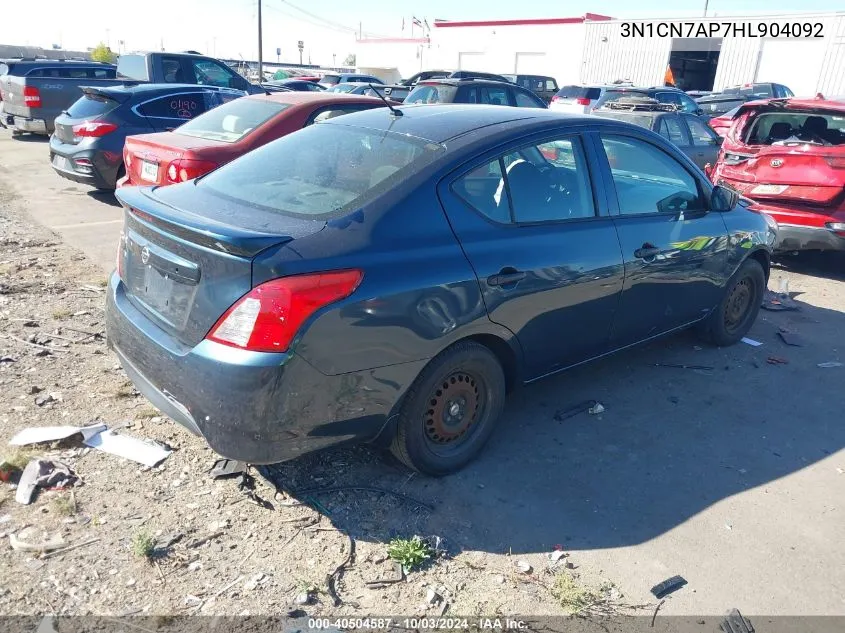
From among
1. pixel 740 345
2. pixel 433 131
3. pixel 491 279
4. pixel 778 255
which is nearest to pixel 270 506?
pixel 491 279

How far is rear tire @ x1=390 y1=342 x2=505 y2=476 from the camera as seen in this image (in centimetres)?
317

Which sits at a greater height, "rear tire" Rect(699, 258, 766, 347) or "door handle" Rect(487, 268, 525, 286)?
"door handle" Rect(487, 268, 525, 286)

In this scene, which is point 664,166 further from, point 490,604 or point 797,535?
point 490,604

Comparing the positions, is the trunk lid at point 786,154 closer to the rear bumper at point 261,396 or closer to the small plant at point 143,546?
the rear bumper at point 261,396

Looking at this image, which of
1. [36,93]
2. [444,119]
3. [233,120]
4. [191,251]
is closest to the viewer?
[191,251]

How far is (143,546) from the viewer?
2791 millimetres

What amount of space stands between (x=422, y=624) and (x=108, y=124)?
8300mm

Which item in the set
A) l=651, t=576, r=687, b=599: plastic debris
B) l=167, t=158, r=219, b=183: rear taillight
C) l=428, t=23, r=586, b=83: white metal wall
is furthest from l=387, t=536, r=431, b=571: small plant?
l=428, t=23, r=586, b=83: white metal wall

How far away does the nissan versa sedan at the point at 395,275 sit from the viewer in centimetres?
269

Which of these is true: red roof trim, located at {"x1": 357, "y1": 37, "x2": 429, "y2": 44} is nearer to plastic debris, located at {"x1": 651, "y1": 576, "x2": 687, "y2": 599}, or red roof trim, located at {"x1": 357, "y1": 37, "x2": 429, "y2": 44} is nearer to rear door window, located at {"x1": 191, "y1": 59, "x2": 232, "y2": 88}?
rear door window, located at {"x1": 191, "y1": 59, "x2": 232, "y2": 88}

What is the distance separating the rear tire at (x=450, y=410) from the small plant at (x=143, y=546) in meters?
1.13

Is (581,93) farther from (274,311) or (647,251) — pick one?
(274,311)

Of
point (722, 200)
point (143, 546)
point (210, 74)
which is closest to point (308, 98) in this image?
point (722, 200)

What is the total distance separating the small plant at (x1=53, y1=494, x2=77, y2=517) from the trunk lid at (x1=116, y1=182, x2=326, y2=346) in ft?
3.01
